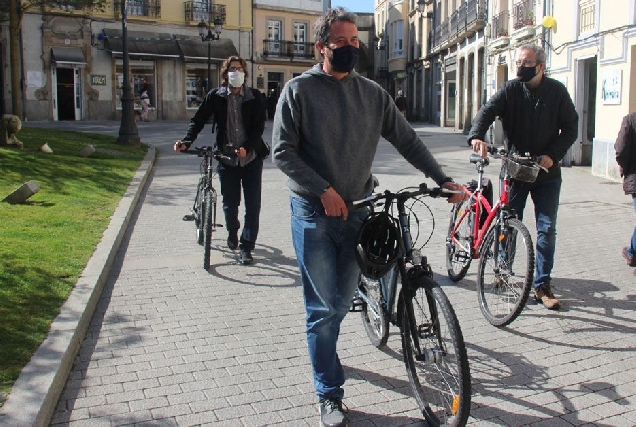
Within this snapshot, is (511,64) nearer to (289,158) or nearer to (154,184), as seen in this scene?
(154,184)

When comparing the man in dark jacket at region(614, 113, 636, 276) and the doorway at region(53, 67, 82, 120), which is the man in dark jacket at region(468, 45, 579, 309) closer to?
the man in dark jacket at region(614, 113, 636, 276)

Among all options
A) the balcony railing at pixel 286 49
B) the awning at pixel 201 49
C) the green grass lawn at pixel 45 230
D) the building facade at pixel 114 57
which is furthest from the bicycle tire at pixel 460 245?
the balcony railing at pixel 286 49

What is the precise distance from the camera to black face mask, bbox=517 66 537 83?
5461 mm

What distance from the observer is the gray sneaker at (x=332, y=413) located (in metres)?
3.46

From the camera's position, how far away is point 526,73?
216 inches

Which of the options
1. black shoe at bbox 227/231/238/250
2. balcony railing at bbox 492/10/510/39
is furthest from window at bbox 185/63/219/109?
black shoe at bbox 227/231/238/250

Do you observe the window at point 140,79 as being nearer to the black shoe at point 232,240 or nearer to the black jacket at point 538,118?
the black shoe at point 232,240

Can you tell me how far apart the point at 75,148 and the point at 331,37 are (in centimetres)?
1407

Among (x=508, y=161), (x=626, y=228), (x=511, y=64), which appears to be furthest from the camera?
(x=511, y=64)

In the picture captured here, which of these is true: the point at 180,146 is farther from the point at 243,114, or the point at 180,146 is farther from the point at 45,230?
the point at 45,230

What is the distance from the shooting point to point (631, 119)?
6.34 meters

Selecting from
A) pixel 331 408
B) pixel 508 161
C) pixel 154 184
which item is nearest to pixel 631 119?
pixel 508 161

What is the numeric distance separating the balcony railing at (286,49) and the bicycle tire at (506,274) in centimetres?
4164

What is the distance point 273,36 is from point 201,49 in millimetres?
7900
